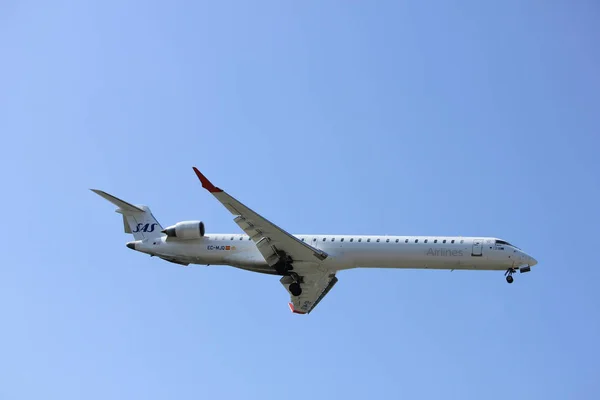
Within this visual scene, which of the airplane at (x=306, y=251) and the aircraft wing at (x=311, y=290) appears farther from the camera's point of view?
the aircraft wing at (x=311, y=290)

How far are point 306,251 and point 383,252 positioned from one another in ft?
9.15

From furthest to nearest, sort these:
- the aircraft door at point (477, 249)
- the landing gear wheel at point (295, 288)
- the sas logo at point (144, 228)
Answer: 1. the sas logo at point (144, 228)
2. the landing gear wheel at point (295, 288)
3. the aircraft door at point (477, 249)

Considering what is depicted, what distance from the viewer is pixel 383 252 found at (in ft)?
97.6

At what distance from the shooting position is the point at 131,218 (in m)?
33.7

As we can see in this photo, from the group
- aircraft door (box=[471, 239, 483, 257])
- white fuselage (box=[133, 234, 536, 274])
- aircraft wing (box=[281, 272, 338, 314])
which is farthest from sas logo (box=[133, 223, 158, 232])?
aircraft door (box=[471, 239, 483, 257])

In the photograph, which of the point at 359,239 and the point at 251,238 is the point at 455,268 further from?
the point at 251,238

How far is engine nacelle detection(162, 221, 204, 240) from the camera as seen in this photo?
31281 millimetres

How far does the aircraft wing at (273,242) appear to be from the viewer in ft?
93.1

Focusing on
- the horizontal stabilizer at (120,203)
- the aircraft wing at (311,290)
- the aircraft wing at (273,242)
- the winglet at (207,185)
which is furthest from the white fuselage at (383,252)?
the winglet at (207,185)

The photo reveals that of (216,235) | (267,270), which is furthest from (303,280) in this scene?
(216,235)

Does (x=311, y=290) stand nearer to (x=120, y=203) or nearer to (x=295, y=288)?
(x=295, y=288)

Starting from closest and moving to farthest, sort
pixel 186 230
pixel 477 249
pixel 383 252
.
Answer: pixel 477 249 → pixel 383 252 → pixel 186 230

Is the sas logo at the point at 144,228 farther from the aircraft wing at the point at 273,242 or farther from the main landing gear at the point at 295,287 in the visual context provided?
the main landing gear at the point at 295,287

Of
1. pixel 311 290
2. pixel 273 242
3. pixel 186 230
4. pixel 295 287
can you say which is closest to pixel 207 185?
pixel 273 242
